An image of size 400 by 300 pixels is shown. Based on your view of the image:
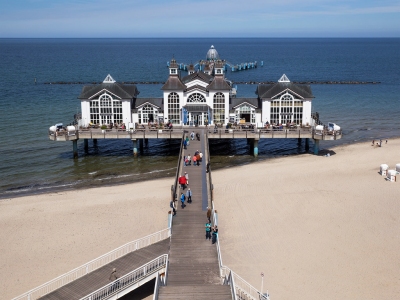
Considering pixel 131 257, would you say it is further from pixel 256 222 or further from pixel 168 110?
pixel 168 110

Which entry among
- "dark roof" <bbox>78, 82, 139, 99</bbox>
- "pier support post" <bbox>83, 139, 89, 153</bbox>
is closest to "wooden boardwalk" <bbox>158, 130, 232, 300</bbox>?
"dark roof" <bbox>78, 82, 139, 99</bbox>

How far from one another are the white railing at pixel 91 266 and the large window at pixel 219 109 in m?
21.9

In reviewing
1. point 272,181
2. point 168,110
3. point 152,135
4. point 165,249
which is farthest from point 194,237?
point 168,110

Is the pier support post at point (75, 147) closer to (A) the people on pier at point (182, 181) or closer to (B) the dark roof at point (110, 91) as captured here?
(B) the dark roof at point (110, 91)

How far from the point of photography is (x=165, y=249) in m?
21.2

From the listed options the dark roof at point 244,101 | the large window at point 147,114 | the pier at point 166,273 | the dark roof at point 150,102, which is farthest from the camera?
the large window at point 147,114

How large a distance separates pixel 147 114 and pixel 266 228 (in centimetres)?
2087

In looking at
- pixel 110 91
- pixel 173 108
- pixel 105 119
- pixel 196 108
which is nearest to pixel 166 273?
pixel 196 108

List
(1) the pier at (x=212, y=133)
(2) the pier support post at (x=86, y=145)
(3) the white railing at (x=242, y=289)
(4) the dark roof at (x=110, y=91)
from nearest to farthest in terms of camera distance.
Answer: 1. (3) the white railing at (x=242, y=289)
2. (1) the pier at (x=212, y=133)
3. (4) the dark roof at (x=110, y=91)
4. (2) the pier support post at (x=86, y=145)

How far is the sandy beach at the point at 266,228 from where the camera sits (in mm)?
20984

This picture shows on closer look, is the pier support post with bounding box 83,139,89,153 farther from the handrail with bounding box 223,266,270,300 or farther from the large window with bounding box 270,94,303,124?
the handrail with bounding box 223,266,270,300

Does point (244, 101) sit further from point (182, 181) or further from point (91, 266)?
point (91, 266)

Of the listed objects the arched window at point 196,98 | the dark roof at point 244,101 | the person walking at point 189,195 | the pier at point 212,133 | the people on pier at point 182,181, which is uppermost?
the arched window at point 196,98

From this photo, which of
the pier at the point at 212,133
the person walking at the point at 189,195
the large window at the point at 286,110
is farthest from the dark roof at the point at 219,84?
the person walking at the point at 189,195
